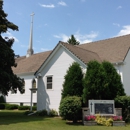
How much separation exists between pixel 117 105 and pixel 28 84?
62.3 ft

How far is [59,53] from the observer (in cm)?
2022

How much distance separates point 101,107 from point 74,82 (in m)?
3.07

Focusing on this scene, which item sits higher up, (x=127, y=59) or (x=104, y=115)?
(x=127, y=59)

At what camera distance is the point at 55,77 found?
20219 millimetres

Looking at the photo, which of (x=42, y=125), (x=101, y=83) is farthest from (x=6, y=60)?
(x=101, y=83)

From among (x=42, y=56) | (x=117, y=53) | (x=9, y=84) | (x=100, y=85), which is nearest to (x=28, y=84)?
(x=42, y=56)

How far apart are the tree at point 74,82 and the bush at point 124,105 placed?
9.85ft

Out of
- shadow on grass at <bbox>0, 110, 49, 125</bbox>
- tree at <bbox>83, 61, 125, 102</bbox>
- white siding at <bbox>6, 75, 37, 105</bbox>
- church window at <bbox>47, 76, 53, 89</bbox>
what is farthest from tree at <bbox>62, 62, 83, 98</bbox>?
white siding at <bbox>6, 75, 37, 105</bbox>

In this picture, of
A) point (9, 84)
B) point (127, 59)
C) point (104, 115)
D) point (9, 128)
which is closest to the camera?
point (9, 128)

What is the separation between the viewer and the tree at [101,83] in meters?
15.2

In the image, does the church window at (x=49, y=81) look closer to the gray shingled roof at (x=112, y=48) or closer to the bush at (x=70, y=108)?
the gray shingled roof at (x=112, y=48)

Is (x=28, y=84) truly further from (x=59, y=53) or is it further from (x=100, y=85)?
(x=100, y=85)

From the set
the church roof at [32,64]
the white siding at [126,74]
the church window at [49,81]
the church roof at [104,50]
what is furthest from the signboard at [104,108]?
the church roof at [32,64]

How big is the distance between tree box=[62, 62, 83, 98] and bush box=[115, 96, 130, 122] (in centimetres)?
300
